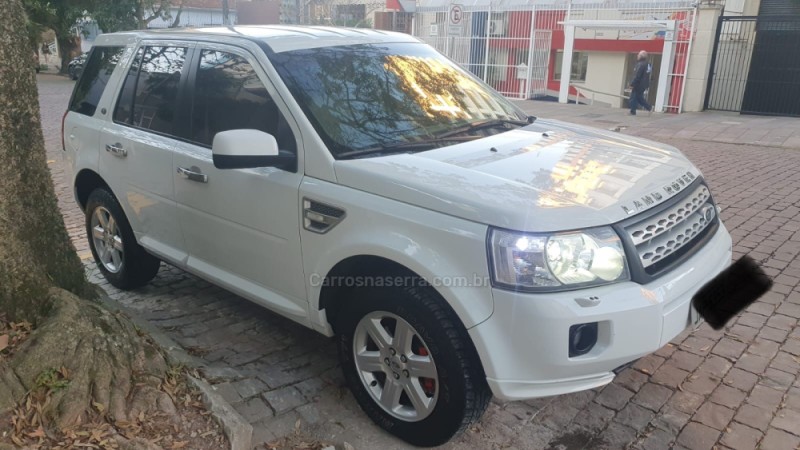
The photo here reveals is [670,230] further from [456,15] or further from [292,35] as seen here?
[456,15]

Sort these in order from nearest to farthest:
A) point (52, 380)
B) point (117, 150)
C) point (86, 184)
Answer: point (52, 380) < point (117, 150) < point (86, 184)

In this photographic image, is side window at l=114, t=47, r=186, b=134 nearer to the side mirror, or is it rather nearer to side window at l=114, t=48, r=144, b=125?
side window at l=114, t=48, r=144, b=125

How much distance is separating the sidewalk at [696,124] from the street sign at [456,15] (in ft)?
13.1

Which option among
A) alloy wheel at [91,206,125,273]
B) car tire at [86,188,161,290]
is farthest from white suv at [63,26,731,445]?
alloy wheel at [91,206,125,273]

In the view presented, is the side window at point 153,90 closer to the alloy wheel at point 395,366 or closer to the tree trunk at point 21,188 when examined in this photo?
the tree trunk at point 21,188

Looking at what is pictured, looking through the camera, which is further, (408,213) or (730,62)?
(730,62)

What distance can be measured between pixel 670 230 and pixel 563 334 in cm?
82

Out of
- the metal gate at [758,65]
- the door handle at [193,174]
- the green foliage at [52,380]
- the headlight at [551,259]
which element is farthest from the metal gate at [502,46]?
the green foliage at [52,380]

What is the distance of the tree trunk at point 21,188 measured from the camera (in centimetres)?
285

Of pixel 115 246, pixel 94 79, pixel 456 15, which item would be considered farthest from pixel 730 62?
pixel 115 246

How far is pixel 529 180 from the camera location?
9.14 ft

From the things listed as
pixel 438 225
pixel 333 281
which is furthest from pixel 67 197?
pixel 438 225

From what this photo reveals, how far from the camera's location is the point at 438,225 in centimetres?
263

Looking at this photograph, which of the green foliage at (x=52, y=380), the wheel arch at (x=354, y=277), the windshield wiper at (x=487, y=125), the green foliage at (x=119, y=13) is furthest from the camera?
the green foliage at (x=119, y=13)
